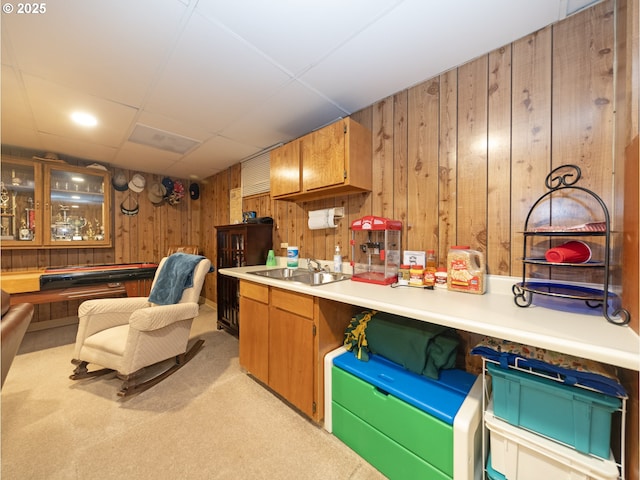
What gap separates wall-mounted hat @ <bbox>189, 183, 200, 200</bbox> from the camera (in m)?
4.44

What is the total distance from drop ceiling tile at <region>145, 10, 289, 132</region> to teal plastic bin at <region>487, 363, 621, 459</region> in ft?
6.96

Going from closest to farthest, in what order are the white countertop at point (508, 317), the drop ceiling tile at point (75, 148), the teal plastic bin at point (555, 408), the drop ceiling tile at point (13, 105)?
the white countertop at point (508, 317), the teal plastic bin at point (555, 408), the drop ceiling tile at point (13, 105), the drop ceiling tile at point (75, 148)

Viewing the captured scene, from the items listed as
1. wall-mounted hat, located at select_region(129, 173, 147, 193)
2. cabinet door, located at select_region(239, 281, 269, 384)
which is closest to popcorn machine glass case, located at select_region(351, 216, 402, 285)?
cabinet door, located at select_region(239, 281, 269, 384)

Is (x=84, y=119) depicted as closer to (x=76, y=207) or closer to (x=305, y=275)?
(x=76, y=207)

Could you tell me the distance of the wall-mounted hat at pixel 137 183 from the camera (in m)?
3.87

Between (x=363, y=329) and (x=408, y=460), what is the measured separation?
2.05 ft

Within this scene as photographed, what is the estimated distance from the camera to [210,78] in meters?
1.71

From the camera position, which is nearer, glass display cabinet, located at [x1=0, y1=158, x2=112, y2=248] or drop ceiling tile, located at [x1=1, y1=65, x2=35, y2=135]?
drop ceiling tile, located at [x1=1, y1=65, x2=35, y2=135]

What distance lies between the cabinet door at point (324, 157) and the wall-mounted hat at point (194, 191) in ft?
10.4

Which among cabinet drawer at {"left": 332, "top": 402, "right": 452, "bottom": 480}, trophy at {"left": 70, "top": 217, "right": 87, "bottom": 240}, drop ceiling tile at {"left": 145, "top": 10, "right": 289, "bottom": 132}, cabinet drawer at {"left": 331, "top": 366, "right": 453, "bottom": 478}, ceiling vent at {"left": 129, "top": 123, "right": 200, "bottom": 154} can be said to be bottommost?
cabinet drawer at {"left": 332, "top": 402, "right": 452, "bottom": 480}

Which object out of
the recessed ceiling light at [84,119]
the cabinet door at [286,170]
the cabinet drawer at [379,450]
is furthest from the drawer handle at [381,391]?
the recessed ceiling light at [84,119]

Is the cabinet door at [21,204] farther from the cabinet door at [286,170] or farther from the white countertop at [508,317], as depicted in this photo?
the white countertop at [508,317]

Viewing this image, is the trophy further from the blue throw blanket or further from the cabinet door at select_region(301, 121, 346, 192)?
the cabinet door at select_region(301, 121, 346, 192)

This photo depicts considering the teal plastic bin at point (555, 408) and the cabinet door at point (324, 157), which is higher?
the cabinet door at point (324, 157)
